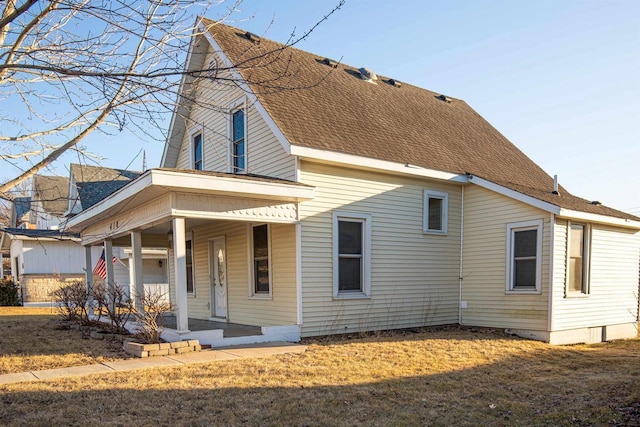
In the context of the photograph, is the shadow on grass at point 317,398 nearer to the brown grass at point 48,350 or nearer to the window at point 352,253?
the brown grass at point 48,350

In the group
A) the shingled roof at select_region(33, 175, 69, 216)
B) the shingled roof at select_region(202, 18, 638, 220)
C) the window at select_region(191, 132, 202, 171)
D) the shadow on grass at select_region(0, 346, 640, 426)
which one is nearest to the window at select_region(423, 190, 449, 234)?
the shingled roof at select_region(202, 18, 638, 220)

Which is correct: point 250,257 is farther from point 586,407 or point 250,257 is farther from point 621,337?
point 621,337

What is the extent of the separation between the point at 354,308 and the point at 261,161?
407 cm

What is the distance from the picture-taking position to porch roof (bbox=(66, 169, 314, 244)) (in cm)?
745

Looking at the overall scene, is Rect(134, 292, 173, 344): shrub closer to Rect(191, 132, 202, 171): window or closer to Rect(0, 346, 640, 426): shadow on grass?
Rect(0, 346, 640, 426): shadow on grass

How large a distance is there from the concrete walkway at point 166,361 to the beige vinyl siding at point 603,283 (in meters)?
6.19

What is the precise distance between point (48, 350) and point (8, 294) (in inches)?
649

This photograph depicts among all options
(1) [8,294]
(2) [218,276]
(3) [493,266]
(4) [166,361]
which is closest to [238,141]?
(2) [218,276]

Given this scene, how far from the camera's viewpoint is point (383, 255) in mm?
10383

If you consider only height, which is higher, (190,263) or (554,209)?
(554,209)

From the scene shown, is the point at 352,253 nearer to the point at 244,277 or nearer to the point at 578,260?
the point at 244,277

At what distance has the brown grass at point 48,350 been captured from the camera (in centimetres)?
661

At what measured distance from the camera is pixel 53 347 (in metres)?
7.91

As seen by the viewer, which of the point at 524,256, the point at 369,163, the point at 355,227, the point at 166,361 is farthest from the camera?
the point at 524,256
